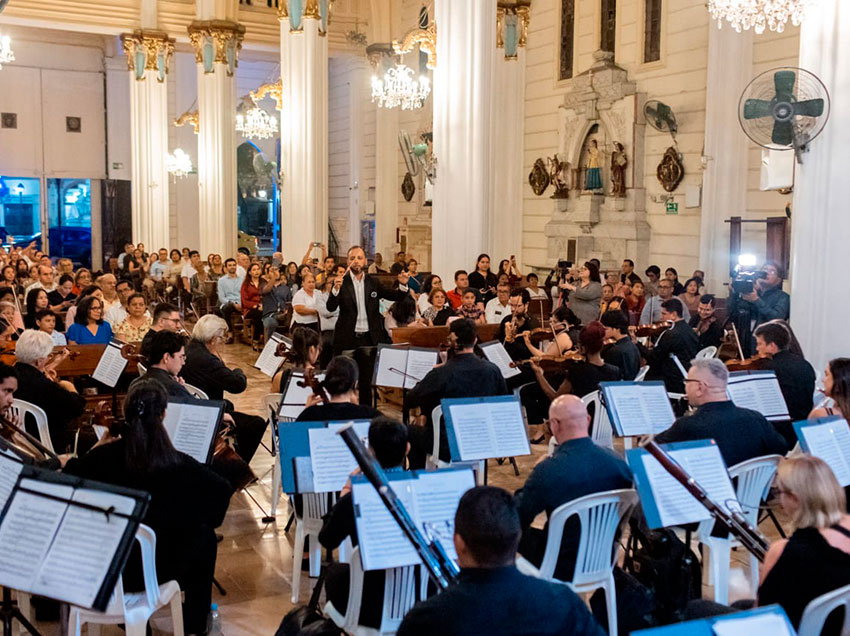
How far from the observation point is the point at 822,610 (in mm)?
3012

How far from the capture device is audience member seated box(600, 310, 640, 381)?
23.9ft

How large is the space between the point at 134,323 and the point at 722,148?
29.1ft

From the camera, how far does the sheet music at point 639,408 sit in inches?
213

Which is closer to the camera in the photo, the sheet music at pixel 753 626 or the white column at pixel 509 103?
the sheet music at pixel 753 626

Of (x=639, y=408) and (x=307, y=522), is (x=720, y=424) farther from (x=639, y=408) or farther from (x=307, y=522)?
(x=307, y=522)

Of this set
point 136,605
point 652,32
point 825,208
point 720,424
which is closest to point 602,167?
point 652,32

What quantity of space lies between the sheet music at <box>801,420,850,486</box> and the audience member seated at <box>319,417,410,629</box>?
6.41 feet

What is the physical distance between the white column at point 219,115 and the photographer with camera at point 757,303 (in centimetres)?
1382

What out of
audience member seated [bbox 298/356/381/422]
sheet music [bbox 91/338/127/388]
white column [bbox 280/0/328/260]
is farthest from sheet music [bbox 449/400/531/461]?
white column [bbox 280/0/328/260]

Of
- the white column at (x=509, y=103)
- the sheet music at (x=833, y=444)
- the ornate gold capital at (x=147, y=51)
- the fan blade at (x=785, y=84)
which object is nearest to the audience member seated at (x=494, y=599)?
the sheet music at (x=833, y=444)

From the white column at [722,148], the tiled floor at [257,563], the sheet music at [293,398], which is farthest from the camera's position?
the white column at [722,148]

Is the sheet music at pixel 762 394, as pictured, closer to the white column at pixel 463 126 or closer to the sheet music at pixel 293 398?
the sheet music at pixel 293 398

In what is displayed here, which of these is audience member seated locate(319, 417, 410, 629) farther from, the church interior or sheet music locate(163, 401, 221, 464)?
sheet music locate(163, 401, 221, 464)

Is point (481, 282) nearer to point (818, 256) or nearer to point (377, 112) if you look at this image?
point (818, 256)
